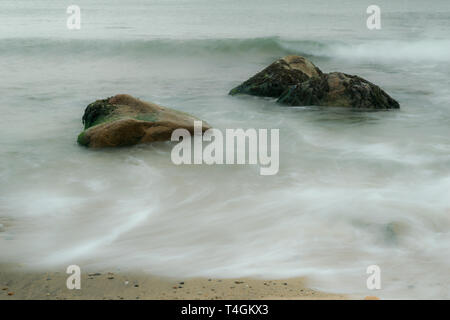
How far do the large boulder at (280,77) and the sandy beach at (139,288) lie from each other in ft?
20.6

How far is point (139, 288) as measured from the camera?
9.77ft

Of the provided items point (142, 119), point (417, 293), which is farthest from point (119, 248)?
point (142, 119)

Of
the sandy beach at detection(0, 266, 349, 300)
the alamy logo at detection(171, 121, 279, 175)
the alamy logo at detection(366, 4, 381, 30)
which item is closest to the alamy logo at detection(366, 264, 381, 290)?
the sandy beach at detection(0, 266, 349, 300)

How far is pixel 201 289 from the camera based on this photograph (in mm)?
2953

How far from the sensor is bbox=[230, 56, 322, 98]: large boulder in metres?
9.02

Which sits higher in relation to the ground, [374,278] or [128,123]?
[128,123]

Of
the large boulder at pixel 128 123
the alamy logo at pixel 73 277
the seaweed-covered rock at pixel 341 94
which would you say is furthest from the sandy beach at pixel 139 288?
the seaweed-covered rock at pixel 341 94

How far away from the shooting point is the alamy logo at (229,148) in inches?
222

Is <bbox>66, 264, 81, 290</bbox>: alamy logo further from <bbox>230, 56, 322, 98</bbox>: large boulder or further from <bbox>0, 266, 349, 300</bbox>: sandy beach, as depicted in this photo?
<bbox>230, 56, 322, 98</bbox>: large boulder

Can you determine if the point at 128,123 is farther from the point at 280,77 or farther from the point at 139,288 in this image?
the point at 280,77

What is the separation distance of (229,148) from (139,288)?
10.8 feet

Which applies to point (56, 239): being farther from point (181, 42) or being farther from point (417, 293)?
point (181, 42)

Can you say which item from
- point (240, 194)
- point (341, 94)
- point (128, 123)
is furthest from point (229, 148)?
point (341, 94)
